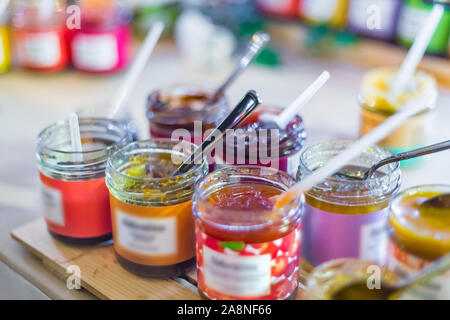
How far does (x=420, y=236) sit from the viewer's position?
59 centimetres

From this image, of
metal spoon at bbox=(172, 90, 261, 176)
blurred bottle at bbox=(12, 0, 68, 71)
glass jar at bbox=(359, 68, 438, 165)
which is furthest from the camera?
blurred bottle at bbox=(12, 0, 68, 71)

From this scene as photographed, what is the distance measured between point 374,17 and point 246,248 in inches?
37.2

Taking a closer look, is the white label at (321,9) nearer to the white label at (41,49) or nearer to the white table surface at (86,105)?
the white table surface at (86,105)

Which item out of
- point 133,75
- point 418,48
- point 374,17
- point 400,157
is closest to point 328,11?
point 374,17

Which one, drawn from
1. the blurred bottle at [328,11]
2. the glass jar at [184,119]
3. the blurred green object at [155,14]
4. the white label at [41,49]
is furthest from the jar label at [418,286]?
the blurred green object at [155,14]

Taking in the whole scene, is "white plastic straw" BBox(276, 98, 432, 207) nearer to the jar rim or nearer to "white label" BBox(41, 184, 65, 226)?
the jar rim

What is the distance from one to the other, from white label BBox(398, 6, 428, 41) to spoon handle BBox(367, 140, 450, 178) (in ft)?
2.38

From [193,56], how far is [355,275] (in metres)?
0.98

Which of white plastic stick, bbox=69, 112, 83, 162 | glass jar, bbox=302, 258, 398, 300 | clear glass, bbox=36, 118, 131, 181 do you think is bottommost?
glass jar, bbox=302, 258, 398, 300

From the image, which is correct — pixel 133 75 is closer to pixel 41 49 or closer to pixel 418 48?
pixel 418 48

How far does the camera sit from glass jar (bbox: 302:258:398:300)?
0.64 m

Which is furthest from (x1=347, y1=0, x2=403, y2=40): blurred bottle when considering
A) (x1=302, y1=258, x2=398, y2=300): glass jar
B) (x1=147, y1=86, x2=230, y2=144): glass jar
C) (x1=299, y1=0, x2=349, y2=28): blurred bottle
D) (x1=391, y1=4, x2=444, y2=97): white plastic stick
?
(x1=302, y1=258, x2=398, y2=300): glass jar

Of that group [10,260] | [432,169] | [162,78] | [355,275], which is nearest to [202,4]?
[162,78]

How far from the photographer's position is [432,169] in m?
1.06
